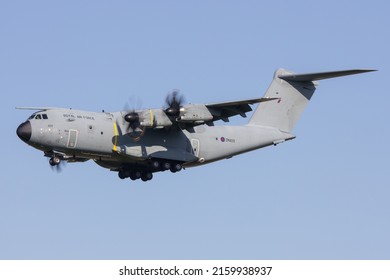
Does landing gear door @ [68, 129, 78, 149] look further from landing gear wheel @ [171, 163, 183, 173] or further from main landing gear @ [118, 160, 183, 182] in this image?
landing gear wheel @ [171, 163, 183, 173]

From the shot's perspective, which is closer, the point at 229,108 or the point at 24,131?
the point at 24,131

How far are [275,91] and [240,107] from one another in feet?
13.1

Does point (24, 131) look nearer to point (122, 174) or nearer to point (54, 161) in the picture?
point (54, 161)

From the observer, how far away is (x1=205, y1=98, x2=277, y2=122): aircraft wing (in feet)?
126

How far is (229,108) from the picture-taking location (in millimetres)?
39031

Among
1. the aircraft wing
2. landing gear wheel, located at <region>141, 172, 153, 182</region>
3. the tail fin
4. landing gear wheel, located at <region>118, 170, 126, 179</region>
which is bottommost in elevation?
landing gear wheel, located at <region>141, 172, 153, 182</region>

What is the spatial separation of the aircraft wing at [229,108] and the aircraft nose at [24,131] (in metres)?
6.52

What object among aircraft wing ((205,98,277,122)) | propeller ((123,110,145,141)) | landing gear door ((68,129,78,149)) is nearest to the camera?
landing gear door ((68,129,78,149))

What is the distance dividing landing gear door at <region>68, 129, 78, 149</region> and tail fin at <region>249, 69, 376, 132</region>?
8.19m

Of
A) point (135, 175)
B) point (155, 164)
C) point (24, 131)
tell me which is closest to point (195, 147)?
point (155, 164)

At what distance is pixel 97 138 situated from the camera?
3725 centimetres

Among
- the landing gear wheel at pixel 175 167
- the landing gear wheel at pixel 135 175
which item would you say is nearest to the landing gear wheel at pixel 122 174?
the landing gear wheel at pixel 135 175

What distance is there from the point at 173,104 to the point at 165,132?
1351mm

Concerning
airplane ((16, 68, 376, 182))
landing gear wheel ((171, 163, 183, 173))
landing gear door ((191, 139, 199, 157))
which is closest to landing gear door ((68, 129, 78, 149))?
airplane ((16, 68, 376, 182))
